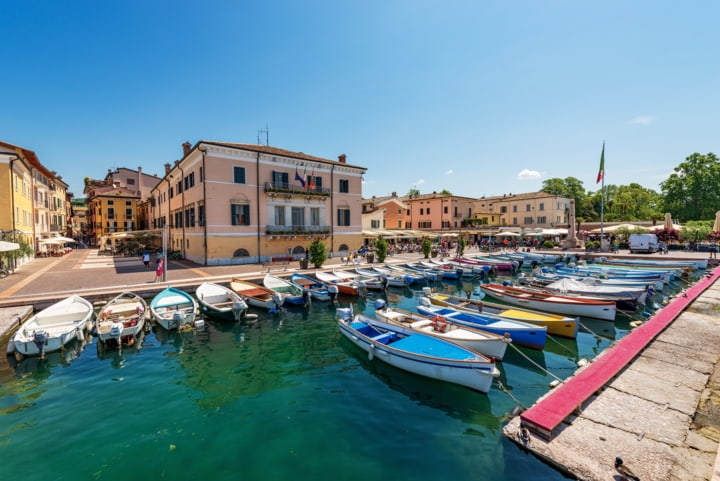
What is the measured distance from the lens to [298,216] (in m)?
33.0

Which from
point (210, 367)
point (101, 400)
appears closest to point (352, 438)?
point (210, 367)

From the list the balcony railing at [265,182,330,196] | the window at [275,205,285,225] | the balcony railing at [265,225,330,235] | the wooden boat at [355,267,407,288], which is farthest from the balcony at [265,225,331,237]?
the wooden boat at [355,267,407,288]

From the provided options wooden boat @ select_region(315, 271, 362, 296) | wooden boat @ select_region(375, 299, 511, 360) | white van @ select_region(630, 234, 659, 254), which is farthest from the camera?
white van @ select_region(630, 234, 659, 254)

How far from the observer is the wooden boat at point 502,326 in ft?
37.5

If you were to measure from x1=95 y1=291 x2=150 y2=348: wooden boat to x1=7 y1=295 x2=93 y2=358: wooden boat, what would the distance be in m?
0.62

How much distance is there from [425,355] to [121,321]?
11.6 metres

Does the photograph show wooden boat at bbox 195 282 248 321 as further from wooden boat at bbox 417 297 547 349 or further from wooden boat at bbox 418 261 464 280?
wooden boat at bbox 418 261 464 280

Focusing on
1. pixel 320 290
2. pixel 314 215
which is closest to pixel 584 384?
pixel 320 290

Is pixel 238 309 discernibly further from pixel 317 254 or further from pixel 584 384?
pixel 584 384

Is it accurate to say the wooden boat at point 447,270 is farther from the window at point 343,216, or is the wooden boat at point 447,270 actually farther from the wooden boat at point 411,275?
the window at point 343,216

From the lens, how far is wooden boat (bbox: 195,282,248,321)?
49.4 feet

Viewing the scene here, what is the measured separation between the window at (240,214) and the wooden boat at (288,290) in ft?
34.4

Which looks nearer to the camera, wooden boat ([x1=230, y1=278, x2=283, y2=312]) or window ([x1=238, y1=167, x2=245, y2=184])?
wooden boat ([x1=230, y1=278, x2=283, y2=312])

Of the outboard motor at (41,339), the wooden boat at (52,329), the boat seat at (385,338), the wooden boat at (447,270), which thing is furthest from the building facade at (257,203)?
the boat seat at (385,338)
